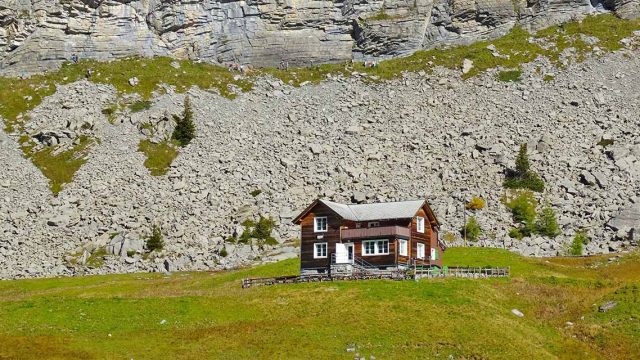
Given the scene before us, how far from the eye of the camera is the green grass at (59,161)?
4594 inches

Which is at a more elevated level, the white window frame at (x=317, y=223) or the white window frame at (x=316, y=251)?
the white window frame at (x=317, y=223)

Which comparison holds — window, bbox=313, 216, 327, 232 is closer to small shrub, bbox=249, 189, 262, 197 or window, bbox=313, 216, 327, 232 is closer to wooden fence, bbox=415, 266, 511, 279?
wooden fence, bbox=415, 266, 511, 279

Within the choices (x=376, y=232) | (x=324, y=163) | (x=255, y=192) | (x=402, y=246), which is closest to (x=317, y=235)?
(x=376, y=232)

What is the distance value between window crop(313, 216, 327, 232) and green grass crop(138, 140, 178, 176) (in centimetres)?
4470

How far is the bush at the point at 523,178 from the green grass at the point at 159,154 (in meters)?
46.1

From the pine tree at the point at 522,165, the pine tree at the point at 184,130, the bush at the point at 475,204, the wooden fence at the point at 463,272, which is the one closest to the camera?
the wooden fence at the point at 463,272

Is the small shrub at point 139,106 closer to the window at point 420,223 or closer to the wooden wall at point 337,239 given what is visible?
the wooden wall at point 337,239

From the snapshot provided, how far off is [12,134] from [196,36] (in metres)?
42.6

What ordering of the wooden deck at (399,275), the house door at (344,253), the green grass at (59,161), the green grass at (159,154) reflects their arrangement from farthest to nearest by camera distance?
the green grass at (159,154)
the green grass at (59,161)
the house door at (344,253)
the wooden deck at (399,275)

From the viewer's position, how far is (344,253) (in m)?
77.0

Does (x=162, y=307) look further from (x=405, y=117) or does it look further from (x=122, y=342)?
(x=405, y=117)

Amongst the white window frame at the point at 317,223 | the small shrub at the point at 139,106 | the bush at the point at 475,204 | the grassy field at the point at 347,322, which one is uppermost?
the small shrub at the point at 139,106

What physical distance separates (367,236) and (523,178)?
4085cm

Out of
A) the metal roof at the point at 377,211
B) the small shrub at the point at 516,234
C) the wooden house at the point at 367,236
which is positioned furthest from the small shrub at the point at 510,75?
the metal roof at the point at 377,211
